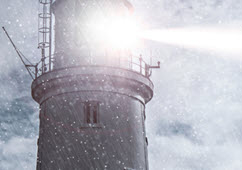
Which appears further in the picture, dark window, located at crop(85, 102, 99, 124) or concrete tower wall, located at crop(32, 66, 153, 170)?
dark window, located at crop(85, 102, 99, 124)

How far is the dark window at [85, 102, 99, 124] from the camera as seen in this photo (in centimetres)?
1204

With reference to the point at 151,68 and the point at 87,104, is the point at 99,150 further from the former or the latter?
the point at 151,68

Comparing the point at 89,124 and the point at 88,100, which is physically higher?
the point at 88,100

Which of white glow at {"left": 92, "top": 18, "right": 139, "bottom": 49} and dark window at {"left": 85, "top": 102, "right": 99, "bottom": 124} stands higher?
white glow at {"left": 92, "top": 18, "right": 139, "bottom": 49}

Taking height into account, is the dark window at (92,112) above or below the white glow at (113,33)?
below

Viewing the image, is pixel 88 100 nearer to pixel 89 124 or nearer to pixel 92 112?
pixel 92 112

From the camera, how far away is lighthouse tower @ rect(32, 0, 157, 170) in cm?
1170

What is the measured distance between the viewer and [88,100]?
12.1 m

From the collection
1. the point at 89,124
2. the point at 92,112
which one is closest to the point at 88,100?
the point at 92,112

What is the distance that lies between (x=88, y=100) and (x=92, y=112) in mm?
429

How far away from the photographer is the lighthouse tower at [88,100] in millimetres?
11703

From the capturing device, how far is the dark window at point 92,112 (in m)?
12.0

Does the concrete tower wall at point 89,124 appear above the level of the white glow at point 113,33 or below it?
below

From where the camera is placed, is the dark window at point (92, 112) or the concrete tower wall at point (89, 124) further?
the dark window at point (92, 112)
